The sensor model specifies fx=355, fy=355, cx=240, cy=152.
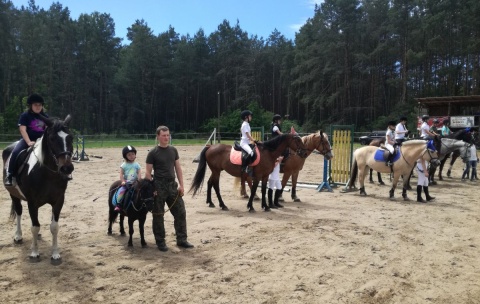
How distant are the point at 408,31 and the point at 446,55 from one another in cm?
484

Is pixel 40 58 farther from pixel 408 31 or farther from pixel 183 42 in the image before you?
pixel 408 31

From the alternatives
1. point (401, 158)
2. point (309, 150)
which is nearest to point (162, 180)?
point (309, 150)

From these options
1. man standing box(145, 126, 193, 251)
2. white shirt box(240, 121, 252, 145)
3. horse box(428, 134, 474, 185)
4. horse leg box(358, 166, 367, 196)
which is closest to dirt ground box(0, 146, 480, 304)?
man standing box(145, 126, 193, 251)

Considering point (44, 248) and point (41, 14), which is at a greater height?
point (41, 14)

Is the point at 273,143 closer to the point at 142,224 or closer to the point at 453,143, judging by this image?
the point at 142,224

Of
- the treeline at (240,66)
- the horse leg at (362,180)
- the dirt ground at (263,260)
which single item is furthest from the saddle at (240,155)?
the treeline at (240,66)

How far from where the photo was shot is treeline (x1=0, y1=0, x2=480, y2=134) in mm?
39188

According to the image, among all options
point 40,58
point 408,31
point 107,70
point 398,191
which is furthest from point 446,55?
point 40,58

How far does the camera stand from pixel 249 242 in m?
6.20

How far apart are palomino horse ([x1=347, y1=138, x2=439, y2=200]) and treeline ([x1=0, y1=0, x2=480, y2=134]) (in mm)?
29464

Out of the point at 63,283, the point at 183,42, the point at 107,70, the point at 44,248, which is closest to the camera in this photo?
the point at 63,283

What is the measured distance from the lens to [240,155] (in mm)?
9117

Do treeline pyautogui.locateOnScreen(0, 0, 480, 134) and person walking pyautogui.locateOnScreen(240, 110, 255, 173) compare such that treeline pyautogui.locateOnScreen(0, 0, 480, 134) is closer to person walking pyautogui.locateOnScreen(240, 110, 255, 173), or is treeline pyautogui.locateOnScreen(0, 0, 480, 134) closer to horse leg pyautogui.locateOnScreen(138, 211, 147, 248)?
person walking pyautogui.locateOnScreen(240, 110, 255, 173)

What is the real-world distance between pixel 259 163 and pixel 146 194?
3803 millimetres
